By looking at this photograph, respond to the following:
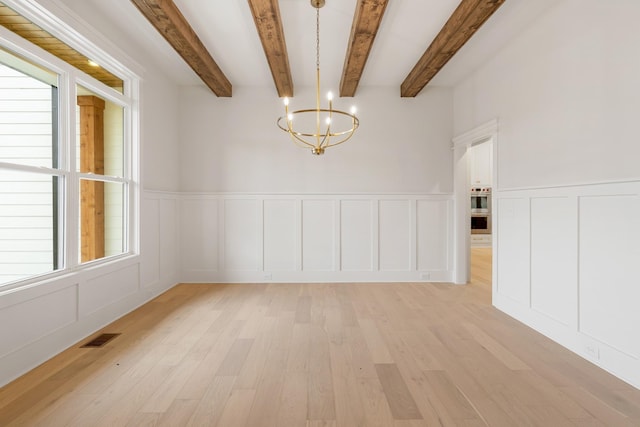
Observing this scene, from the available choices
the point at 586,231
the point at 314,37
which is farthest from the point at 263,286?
the point at 586,231

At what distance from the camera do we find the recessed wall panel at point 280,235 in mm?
4816

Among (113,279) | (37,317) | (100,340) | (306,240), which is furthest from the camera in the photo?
(306,240)

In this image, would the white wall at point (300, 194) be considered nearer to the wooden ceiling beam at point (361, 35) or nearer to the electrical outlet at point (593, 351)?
the wooden ceiling beam at point (361, 35)

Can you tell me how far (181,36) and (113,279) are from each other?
2437 mm

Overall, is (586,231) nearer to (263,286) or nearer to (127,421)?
(127,421)

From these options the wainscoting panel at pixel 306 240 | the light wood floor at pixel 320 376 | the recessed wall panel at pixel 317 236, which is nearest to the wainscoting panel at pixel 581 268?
the light wood floor at pixel 320 376

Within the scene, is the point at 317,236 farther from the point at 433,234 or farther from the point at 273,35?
the point at 273,35

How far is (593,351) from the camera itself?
239cm

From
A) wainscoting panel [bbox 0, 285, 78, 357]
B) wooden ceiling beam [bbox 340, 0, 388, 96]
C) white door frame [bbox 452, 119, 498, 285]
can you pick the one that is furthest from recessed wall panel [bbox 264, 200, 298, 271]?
wainscoting panel [bbox 0, 285, 78, 357]

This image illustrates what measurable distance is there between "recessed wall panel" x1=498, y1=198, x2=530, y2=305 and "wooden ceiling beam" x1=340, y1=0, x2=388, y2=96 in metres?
2.18

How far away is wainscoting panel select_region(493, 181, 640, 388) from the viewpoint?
7.06 ft

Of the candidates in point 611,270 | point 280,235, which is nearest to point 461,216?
point 611,270

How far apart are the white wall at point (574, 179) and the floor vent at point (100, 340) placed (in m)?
3.81

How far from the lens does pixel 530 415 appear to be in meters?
1.79
